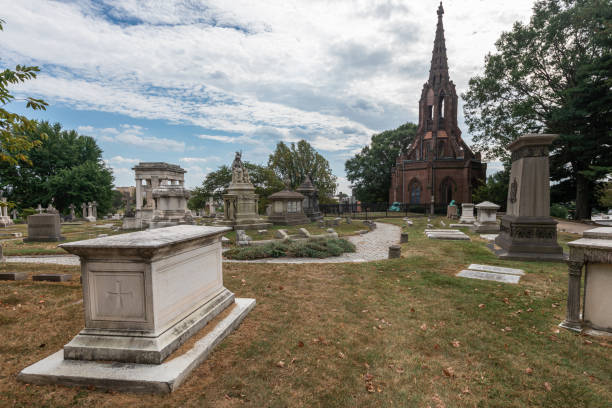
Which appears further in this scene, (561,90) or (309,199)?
(309,199)

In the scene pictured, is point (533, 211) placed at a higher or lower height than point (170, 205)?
higher

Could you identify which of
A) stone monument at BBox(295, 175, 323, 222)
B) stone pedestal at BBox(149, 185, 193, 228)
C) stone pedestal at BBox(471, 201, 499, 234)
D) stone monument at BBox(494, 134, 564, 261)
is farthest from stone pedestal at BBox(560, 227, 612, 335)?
stone monument at BBox(295, 175, 323, 222)

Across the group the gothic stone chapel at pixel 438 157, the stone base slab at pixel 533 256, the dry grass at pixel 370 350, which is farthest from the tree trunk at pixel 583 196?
the dry grass at pixel 370 350

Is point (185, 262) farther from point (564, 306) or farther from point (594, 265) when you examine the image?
point (564, 306)

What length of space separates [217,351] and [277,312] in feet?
4.45

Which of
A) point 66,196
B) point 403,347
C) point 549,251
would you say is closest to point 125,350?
point 403,347

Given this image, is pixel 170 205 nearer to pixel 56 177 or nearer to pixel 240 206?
pixel 240 206

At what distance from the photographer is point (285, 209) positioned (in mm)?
21156

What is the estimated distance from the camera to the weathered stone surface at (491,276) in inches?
233

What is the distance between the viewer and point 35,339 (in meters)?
3.40

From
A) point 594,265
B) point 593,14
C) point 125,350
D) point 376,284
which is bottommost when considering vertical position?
point 376,284

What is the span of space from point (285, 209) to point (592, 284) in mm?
18436

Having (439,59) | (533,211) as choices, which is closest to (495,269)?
(533,211)

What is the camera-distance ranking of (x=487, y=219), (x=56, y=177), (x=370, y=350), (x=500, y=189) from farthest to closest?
(x=56, y=177) < (x=500, y=189) < (x=487, y=219) < (x=370, y=350)
